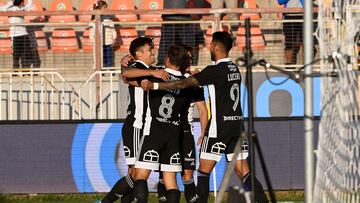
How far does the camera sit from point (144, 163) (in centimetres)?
1229

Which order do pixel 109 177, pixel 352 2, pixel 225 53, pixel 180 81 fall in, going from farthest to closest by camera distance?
pixel 109 177, pixel 225 53, pixel 180 81, pixel 352 2

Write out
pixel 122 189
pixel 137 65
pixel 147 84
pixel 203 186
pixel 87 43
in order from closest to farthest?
pixel 147 84, pixel 137 65, pixel 203 186, pixel 122 189, pixel 87 43

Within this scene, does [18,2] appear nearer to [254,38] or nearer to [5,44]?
[5,44]

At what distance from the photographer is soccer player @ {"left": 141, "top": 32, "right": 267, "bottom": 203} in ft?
41.2

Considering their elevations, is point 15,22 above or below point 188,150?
above

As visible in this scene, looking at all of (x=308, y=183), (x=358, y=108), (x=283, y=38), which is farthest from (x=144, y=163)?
(x=283, y=38)

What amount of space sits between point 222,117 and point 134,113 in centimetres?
112

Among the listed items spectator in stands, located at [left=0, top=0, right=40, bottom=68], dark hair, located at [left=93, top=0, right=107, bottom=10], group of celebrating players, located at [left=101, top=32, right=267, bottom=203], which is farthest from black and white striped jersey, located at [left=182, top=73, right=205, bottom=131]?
dark hair, located at [left=93, top=0, right=107, bottom=10]

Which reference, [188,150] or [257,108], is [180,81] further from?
[257,108]

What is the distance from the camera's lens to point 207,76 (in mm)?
12297

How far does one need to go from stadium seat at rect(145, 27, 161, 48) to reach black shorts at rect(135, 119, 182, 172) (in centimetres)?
576

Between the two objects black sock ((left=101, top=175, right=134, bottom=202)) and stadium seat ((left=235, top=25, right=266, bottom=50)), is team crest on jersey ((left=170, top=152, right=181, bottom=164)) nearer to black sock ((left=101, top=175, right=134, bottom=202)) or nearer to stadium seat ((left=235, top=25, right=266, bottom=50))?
black sock ((left=101, top=175, right=134, bottom=202))

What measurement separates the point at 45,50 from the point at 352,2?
9.16 meters

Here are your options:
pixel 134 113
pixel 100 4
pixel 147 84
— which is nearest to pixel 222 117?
pixel 134 113
